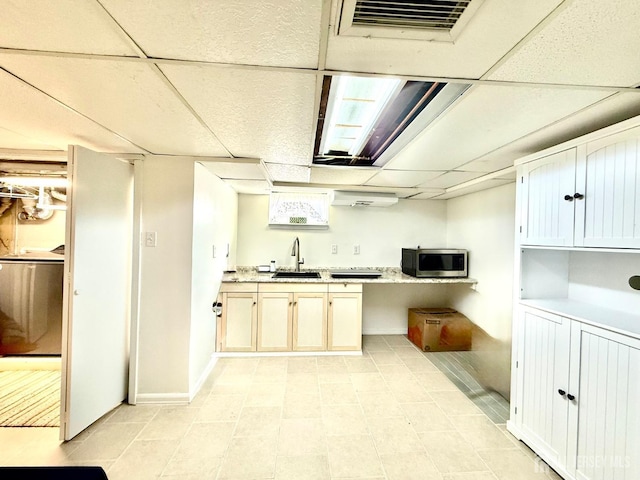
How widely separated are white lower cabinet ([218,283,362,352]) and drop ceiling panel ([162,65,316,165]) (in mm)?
1742

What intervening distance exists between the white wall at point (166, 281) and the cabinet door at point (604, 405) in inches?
105

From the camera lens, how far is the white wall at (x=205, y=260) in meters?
2.21

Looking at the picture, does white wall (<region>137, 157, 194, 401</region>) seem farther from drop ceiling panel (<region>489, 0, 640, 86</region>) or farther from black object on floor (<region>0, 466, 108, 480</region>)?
drop ceiling panel (<region>489, 0, 640, 86</region>)

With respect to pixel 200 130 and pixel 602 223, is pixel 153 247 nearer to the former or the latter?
pixel 200 130

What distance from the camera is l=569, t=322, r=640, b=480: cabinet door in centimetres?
118

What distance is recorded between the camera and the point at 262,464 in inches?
61.3

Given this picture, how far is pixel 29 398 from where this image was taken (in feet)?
7.09

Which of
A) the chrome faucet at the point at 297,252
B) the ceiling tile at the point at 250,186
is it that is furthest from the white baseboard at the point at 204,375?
the ceiling tile at the point at 250,186

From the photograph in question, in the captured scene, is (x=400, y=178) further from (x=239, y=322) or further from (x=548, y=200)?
(x=239, y=322)

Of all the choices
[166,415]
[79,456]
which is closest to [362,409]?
[166,415]

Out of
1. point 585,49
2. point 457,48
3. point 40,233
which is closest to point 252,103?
point 457,48

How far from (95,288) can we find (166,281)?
45 centimetres

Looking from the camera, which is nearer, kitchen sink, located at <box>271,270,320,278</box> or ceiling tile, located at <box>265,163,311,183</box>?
ceiling tile, located at <box>265,163,311,183</box>

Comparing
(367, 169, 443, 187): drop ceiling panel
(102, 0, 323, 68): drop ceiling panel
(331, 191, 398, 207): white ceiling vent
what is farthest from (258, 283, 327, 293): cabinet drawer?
(102, 0, 323, 68): drop ceiling panel
